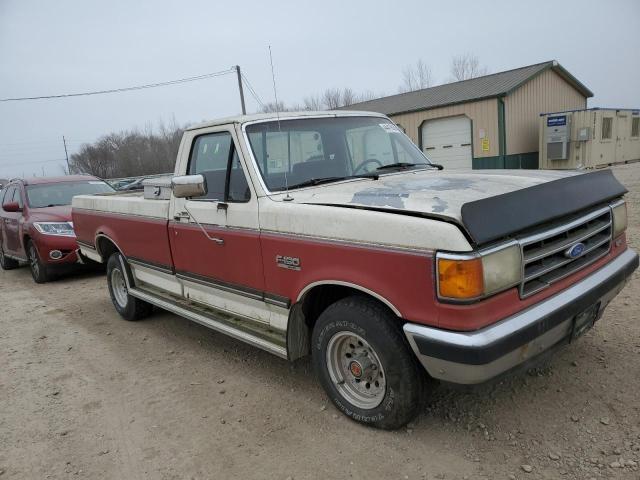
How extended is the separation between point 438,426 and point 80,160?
6280 cm

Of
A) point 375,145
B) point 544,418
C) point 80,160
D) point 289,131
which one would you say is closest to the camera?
point 544,418

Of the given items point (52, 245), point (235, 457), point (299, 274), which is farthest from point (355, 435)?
point (52, 245)

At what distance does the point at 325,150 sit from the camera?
13.0 feet

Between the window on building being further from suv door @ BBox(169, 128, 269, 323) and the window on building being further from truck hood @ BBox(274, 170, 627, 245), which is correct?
suv door @ BBox(169, 128, 269, 323)

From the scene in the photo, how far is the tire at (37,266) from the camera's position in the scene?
8.20 metres

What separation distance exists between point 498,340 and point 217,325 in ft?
7.81

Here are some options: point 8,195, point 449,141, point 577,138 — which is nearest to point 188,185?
point 8,195

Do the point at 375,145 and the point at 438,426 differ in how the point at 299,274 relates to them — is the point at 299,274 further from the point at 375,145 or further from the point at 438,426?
the point at 375,145

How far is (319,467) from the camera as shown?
2.84 meters

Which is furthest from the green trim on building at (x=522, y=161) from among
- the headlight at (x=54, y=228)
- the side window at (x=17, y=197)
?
the side window at (x=17, y=197)

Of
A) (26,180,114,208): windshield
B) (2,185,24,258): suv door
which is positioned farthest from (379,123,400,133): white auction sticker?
(2,185,24,258): suv door

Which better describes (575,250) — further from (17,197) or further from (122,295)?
(17,197)

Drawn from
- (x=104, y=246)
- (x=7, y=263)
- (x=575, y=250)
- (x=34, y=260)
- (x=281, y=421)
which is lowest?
(x=281, y=421)

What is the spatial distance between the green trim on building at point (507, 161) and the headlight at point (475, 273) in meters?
17.9
